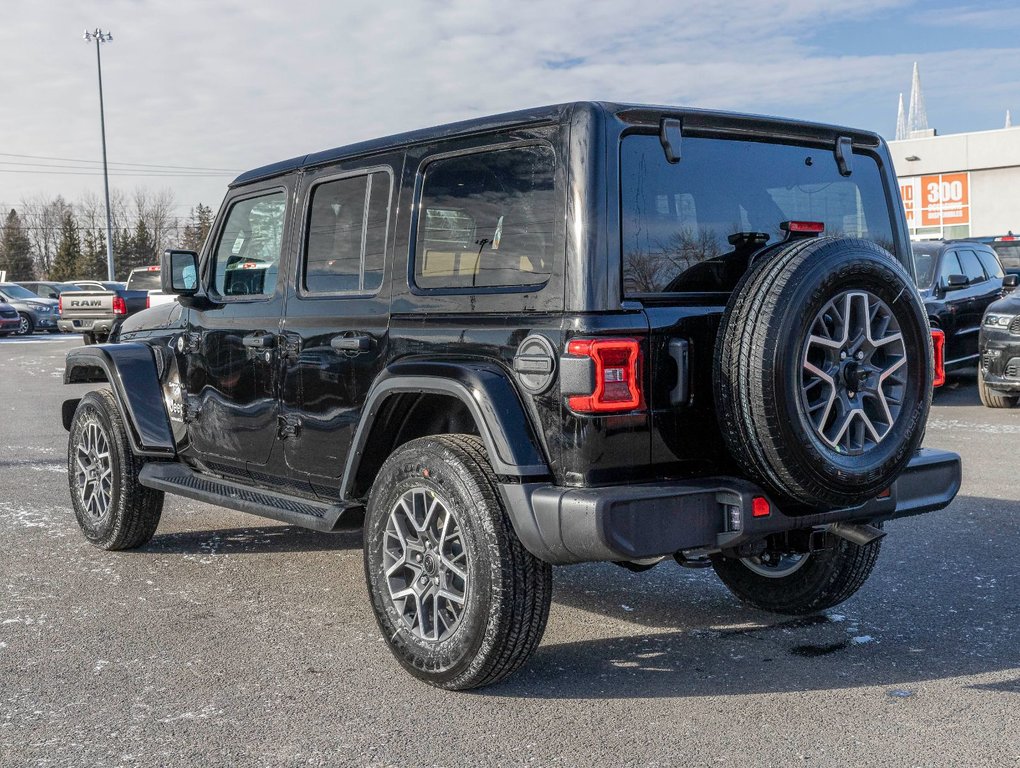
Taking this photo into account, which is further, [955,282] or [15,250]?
[15,250]

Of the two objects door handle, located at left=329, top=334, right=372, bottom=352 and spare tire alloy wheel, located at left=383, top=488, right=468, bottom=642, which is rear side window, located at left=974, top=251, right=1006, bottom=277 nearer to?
door handle, located at left=329, top=334, right=372, bottom=352

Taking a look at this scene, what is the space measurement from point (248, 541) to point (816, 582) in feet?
10.6

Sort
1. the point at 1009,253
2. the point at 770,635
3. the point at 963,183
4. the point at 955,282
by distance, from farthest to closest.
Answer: the point at 963,183 < the point at 1009,253 < the point at 955,282 < the point at 770,635

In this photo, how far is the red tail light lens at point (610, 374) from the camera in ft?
→ 11.7

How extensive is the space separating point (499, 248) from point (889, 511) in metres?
1.71

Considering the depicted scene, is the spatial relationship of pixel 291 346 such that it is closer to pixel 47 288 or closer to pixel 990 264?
pixel 990 264

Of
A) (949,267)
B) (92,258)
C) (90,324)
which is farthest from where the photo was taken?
(92,258)

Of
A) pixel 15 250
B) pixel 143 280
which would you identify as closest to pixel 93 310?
pixel 143 280

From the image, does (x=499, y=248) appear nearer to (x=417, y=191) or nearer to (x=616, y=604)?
(x=417, y=191)

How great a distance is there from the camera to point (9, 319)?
31.0 meters

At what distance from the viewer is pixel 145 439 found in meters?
5.76

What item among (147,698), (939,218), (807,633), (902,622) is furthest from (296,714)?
(939,218)

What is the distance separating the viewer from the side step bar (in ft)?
14.9

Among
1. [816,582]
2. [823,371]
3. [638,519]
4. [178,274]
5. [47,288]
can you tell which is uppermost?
[47,288]
